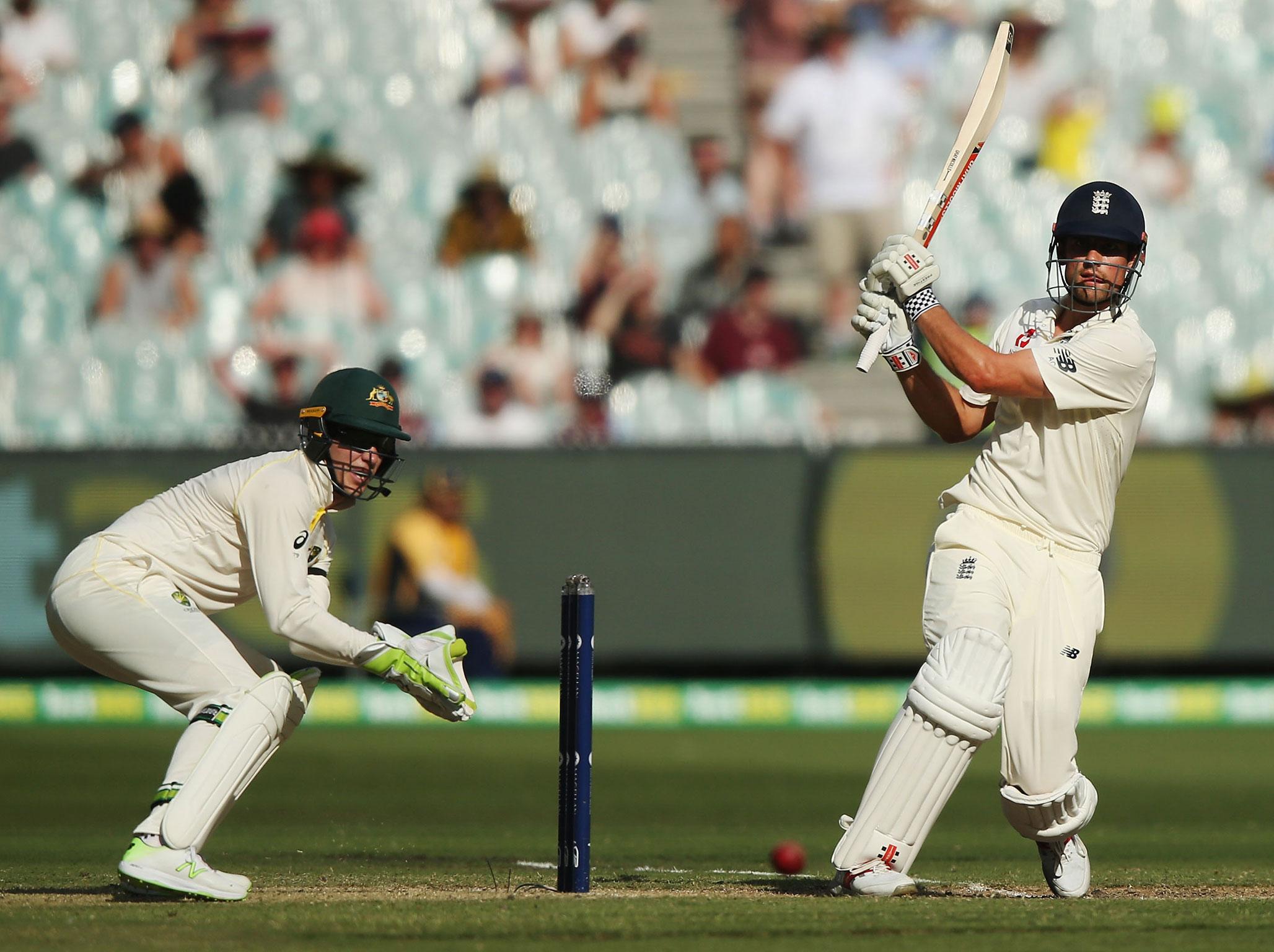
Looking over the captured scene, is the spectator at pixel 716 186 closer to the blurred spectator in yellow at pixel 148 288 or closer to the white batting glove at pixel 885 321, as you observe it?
the blurred spectator in yellow at pixel 148 288

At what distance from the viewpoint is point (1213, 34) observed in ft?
49.3

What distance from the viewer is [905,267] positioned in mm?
5180

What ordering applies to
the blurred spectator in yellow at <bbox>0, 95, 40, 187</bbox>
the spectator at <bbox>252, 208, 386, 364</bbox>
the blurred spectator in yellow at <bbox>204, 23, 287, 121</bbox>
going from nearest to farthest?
the spectator at <bbox>252, 208, 386, 364</bbox> < the blurred spectator in yellow at <bbox>0, 95, 40, 187</bbox> < the blurred spectator in yellow at <bbox>204, 23, 287, 121</bbox>

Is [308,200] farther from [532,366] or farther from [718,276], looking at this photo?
[718,276]

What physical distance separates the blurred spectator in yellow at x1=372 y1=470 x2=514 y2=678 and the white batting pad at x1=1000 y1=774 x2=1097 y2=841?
5.46m

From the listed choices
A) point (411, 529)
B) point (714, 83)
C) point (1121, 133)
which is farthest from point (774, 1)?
point (411, 529)

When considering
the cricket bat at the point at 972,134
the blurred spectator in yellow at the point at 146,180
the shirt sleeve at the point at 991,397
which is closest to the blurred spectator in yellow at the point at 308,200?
the blurred spectator in yellow at the point at 146,180

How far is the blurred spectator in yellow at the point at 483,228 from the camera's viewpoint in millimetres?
13203

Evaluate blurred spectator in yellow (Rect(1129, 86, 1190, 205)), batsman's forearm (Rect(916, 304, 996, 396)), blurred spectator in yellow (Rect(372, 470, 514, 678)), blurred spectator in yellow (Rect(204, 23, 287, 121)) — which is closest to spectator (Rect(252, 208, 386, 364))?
blurred spectator in yellow (Rect(204, 23, 287, 121))

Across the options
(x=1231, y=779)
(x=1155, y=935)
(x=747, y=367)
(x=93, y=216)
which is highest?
(x=93, y=216)

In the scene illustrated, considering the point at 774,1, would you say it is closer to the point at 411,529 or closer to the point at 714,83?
the point at 714,83

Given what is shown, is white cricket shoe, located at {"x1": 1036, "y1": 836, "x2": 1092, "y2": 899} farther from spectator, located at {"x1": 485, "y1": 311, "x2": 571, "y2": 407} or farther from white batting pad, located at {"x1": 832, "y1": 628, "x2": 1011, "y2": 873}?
spectator, located at {"x1": 485, "y1": 311, "x2": 571, "y2": 407}

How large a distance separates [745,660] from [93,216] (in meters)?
5.96

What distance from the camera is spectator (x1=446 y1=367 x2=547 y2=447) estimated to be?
11.7 meters
